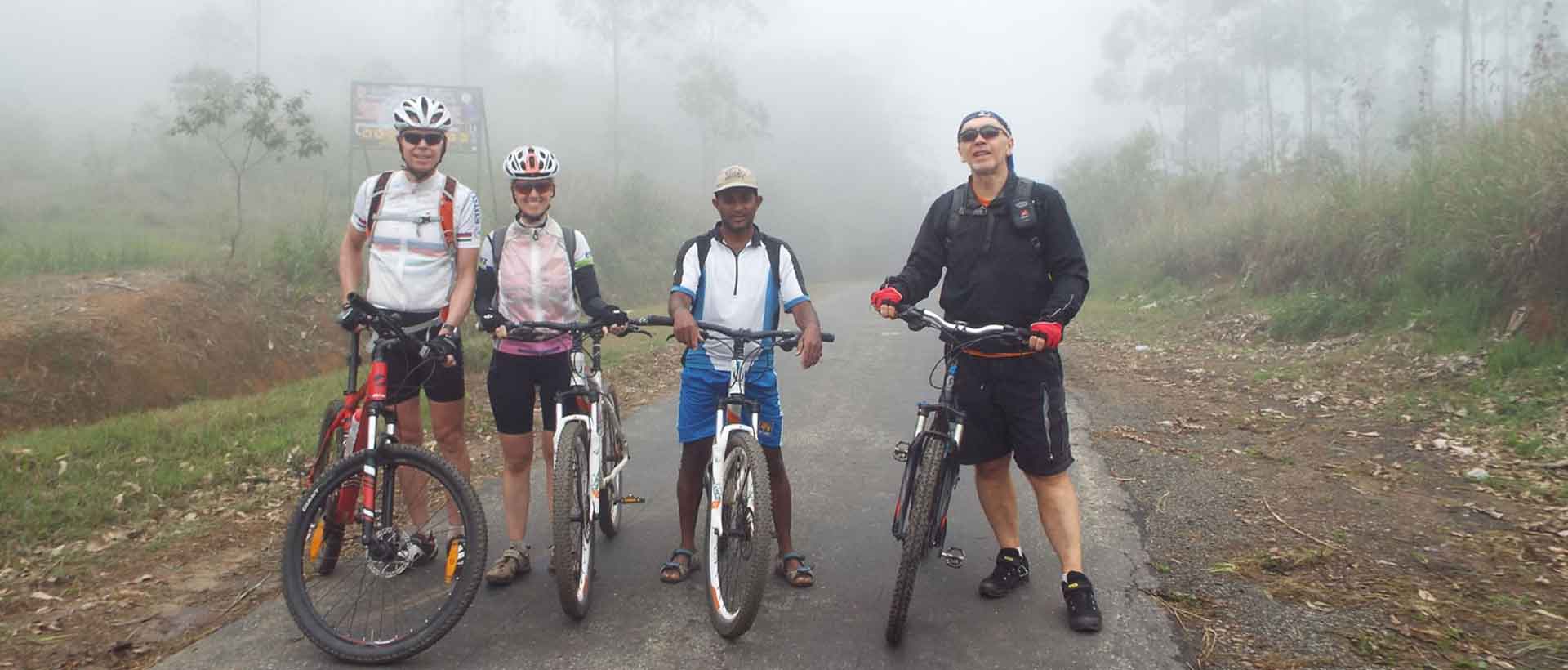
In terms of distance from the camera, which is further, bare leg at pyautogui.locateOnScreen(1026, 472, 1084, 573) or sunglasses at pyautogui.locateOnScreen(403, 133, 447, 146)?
sunglasses at pyautogui.locateOnScreen(403, 133, 447, 146)

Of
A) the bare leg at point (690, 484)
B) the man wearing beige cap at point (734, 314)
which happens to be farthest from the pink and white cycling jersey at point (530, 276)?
the bare leg at point (690, 484)

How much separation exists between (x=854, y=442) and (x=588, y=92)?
57.9 meters

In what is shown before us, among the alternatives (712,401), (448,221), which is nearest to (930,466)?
(712,401)

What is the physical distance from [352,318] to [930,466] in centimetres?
237

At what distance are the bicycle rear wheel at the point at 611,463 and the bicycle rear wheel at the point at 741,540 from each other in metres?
0.73

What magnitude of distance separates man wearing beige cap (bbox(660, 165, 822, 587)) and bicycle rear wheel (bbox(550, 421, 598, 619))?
44 centimetres

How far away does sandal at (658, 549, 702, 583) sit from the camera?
412 cm

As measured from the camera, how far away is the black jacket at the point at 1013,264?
3.70 meters

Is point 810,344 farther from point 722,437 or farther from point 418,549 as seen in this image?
point 418,549

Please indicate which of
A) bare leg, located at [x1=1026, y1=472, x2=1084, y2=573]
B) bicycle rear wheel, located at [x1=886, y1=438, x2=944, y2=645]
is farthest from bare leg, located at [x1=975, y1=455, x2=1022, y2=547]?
bicycle rear wheel, located at [x1=886, y1=438, x2=944, y2=645]

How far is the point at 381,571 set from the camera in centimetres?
357

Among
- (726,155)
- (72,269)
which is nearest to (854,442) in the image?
(72,269)

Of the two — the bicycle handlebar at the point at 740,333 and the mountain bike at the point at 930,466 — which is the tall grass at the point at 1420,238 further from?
the bicycle handlebar at the point at 740,333

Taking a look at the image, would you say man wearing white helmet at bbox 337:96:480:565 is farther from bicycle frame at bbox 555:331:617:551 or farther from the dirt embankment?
the dirt embankment
